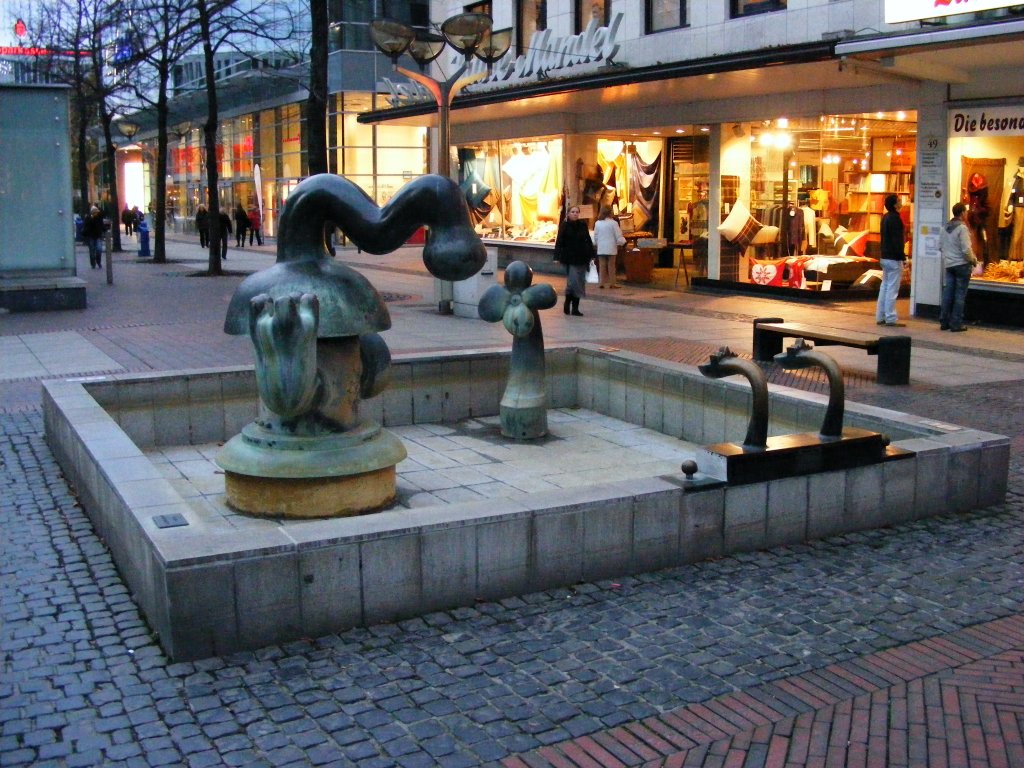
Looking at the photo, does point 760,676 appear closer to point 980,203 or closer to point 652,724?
point 652,724

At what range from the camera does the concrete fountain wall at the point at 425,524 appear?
17.5ft

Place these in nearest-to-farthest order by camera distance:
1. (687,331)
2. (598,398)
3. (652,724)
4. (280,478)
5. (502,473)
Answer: (652,724) < (280,478) < (502,473) < (598,398) < (687,331)

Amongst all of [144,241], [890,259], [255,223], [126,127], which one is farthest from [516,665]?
[255,223]

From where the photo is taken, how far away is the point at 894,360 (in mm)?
12359

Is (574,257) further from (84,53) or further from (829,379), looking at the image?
(84,53)

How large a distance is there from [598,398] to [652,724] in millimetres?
6525

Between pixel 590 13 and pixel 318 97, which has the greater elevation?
pixel 590 13

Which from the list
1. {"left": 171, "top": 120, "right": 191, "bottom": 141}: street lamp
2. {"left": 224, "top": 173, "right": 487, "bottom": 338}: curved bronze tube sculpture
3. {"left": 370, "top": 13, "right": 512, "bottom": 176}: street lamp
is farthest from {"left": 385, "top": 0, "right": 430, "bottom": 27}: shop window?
{"left": 224, "top": 173, "right": 487, "bottom": 338}: curved bronze tube sculpture

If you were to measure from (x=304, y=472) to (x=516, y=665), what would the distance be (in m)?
2.28

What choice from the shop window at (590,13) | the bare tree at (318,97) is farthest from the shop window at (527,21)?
the bare tree at (318,97)

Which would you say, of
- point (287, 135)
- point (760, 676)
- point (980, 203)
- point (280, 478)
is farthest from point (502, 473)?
point (287, 135)

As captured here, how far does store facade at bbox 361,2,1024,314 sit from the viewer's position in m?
18.0

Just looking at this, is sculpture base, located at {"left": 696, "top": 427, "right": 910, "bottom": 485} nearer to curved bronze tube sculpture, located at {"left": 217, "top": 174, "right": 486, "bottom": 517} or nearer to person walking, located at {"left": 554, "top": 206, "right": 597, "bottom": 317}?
curved bronze tube sculpture, located at {"left": 217, "top": 174, "right": 486, "bottom": 517}

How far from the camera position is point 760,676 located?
5.11 m
